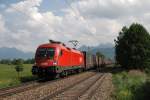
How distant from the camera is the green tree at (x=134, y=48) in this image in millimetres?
68125

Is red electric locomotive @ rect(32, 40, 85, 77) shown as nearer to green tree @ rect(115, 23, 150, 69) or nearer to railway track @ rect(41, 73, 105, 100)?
railway track @ rect(41, 73, 105, 100)

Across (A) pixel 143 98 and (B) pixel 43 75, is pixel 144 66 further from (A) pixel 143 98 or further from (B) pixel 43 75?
(A) pixel 143 98

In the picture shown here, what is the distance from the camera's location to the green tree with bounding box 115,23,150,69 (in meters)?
68.1

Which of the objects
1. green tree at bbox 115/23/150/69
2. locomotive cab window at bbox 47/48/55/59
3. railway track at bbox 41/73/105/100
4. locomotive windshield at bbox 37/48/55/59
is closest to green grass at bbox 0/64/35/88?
locomotive windshield at bbox 37/48/55/59

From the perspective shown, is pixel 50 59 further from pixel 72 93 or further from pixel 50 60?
pixel 72 93

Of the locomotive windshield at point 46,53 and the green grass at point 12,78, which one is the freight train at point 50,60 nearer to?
the locomotive windshield at point 46,53

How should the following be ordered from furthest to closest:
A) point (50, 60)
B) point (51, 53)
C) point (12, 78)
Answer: point (12, 78) → point (51, 53) → point (50, 60)

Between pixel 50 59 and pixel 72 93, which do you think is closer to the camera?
pixel 72 93

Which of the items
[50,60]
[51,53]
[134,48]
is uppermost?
[134,48]

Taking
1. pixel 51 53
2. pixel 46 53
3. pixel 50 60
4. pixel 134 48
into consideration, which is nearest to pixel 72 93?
pixel 50 60

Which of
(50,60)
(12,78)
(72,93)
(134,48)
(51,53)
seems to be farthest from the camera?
(134,48)

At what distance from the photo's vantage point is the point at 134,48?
6838 cm

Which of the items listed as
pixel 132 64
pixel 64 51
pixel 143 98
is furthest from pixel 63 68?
pixel 132 64

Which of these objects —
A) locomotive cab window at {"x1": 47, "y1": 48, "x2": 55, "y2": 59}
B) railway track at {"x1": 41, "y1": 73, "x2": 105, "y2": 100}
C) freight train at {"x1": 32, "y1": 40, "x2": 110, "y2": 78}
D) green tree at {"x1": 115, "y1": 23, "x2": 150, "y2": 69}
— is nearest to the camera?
railway track at {"x1": 41, "y1": 73, "x2": 105, "y2": 100}
